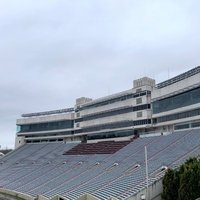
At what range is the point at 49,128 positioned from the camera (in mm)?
68000

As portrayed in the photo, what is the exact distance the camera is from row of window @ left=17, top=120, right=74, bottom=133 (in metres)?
64.4

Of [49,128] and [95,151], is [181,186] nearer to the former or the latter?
[95,151]

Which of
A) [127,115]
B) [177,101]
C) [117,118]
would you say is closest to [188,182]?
[177,101]

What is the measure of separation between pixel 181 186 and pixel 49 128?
49847 mm

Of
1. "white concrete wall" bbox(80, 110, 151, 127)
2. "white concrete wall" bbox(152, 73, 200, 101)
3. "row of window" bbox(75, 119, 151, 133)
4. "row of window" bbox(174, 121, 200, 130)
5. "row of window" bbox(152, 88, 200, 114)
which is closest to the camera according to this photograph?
"white concrete wall" bbox(152, 73, 200, 101)

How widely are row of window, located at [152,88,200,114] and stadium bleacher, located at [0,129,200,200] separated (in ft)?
10.9

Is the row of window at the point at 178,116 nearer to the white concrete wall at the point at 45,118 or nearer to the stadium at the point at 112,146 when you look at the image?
the stadium at the point at 112,146

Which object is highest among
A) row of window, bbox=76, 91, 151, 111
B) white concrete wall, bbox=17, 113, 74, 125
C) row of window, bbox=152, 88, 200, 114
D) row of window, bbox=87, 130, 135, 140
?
row of window, bbox=76, 91, 151, 111

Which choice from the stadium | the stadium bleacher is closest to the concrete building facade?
the stadium

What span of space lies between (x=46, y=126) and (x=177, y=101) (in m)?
33.7

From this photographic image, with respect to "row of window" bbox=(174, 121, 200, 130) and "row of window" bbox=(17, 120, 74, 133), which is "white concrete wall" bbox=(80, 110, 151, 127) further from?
"row of window" bbox=(174, 121, 200, 130)

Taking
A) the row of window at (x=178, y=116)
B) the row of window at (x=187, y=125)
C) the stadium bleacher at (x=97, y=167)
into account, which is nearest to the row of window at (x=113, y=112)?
the row of window at (x=178, y=116)

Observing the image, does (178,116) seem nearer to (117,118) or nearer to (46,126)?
(117,118)

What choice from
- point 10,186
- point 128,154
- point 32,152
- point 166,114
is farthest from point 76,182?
point 32,152
